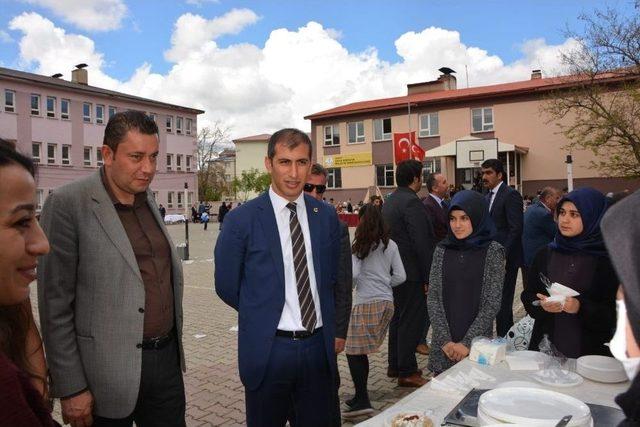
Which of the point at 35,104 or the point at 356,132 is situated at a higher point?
the point at 35,104

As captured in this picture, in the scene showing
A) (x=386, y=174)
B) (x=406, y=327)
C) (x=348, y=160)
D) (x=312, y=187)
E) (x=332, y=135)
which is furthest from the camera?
(x=332, y=135)

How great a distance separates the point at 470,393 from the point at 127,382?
1.64 metres

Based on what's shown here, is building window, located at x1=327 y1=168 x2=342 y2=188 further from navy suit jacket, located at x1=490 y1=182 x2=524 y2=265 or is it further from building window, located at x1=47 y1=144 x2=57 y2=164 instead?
navy suit jacket, located at x1=490 y1=182 x2=524 y2=265

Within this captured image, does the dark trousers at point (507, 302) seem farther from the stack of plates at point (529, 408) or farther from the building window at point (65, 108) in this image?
the building window at point (65, 108)

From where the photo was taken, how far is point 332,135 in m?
41.6

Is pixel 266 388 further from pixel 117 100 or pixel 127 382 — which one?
pixel 117 100

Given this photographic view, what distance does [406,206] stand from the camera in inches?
213

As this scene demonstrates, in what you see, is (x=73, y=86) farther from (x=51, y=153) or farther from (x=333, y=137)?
(x=333, y=137)

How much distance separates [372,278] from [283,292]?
2.25m

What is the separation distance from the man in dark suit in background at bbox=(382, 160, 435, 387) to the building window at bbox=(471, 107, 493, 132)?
3164 centimetres

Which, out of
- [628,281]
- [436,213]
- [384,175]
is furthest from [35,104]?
[628,281]

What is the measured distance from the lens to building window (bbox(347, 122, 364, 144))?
40.2 m

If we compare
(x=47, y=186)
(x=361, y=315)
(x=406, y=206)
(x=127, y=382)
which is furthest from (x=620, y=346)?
(x=47, y=186)

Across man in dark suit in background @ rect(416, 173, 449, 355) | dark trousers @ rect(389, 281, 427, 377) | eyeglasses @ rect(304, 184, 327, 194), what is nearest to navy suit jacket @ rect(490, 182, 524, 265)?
man in dark suit in background @ rect(416, 173, 449, 355)
